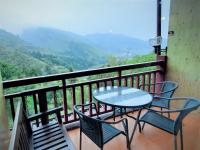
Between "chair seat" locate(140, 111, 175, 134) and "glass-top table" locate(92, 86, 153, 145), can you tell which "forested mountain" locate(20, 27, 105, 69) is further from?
"chair seat" locate(140, 111, 175, 134)

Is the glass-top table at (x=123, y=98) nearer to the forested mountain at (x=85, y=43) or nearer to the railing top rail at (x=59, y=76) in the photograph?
the railing top rail at (x=59, y=76)

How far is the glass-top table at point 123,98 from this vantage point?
7.27 feet

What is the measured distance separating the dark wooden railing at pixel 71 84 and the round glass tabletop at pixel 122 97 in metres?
0.32

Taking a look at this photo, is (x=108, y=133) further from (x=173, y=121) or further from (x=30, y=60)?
(x=30, y=60)

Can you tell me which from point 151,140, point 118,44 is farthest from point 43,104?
point 118,44

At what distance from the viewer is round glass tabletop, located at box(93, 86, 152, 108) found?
2238 mm

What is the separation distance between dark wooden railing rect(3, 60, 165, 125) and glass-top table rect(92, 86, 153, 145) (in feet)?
1.06

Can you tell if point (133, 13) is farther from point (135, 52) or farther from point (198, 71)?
point (198, 71)

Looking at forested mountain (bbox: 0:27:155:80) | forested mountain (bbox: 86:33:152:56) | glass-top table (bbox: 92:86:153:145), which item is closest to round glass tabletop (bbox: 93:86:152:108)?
glass-top table (bbox: 92:86:153:145)

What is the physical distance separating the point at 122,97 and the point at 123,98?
0.04 meters

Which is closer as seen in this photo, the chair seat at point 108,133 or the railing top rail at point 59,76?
the chair seat at point 108,133

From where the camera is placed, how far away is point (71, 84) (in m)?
2.75

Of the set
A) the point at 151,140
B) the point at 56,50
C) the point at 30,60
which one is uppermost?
the point at 56,50

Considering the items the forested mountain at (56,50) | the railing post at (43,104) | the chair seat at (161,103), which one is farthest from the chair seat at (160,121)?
the forested mountain at (56,50)
